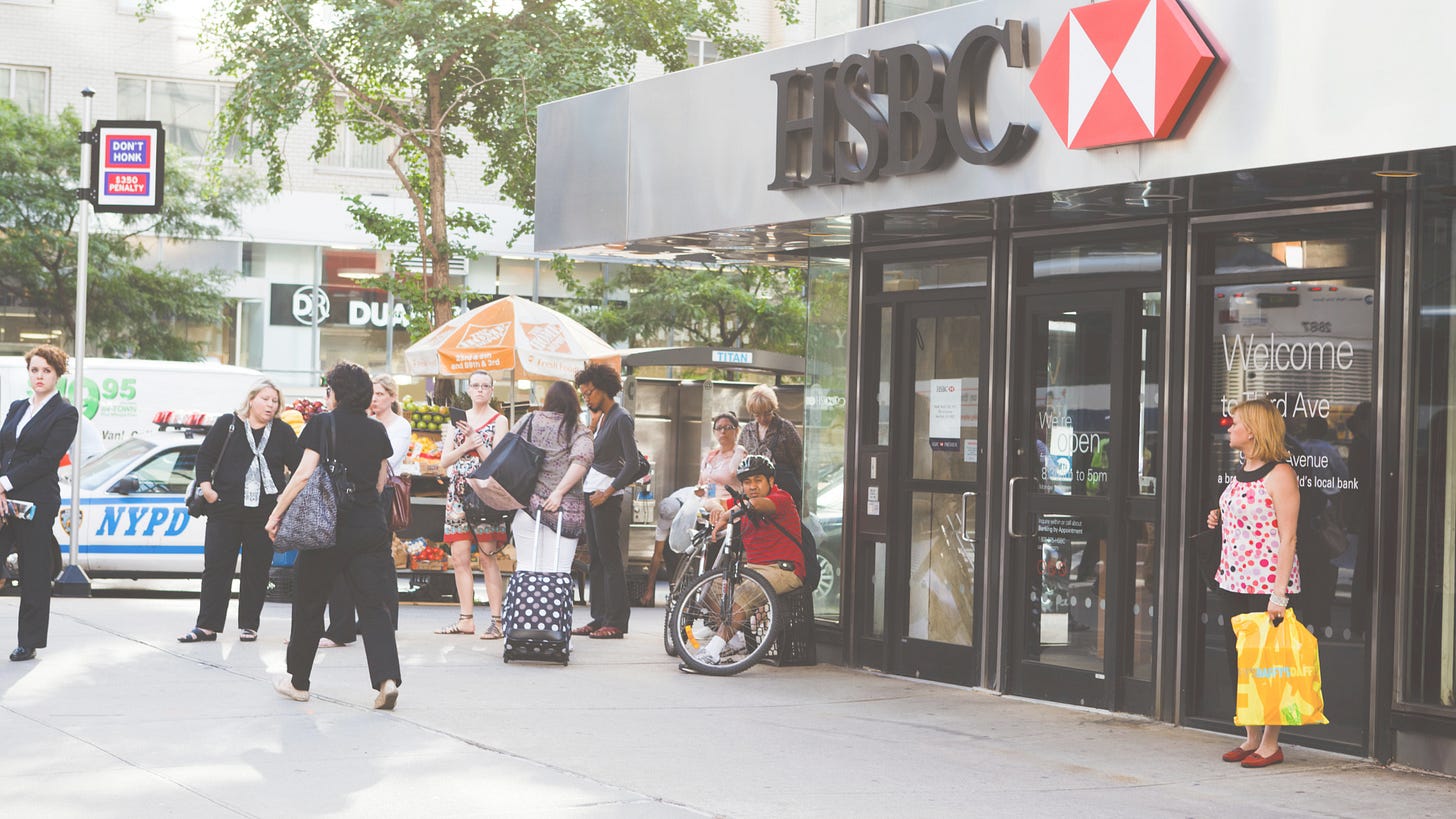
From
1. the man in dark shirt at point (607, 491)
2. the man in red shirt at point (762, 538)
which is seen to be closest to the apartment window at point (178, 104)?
the man in dark shirt at point (607, 491)

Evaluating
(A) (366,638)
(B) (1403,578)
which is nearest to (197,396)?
(A) (366,638)

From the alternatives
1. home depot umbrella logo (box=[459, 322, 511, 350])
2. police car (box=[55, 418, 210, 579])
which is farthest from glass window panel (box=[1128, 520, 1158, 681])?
police car (box=[55, 418, 210, 579])

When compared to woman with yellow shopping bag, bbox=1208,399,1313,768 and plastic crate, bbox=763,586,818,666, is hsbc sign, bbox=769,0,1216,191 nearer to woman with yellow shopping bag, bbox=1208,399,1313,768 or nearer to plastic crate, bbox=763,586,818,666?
woman with yellow shopping bag, bbox=1208,399,1313,768

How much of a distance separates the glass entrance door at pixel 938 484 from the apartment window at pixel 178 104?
84.4 ft

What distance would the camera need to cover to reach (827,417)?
35.9 ft

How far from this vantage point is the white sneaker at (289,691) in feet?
27.9

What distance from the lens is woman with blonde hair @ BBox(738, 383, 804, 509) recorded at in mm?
11305

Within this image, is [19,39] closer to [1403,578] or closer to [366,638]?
[366,638]

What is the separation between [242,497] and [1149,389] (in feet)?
19.3

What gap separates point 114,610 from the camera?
42.2 feet

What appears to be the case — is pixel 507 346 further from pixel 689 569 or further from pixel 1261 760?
pixel 1261 760

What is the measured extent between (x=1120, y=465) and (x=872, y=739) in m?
2.12

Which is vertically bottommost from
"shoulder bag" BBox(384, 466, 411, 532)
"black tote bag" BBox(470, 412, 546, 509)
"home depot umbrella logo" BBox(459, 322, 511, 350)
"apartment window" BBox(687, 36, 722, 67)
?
"shoulder bag" BBox(384, 466, 411, 532)

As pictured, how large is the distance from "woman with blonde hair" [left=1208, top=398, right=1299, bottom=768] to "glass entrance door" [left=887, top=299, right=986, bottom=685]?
2.28 m
